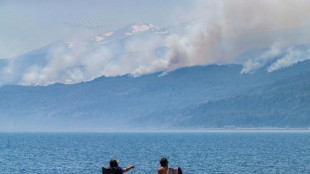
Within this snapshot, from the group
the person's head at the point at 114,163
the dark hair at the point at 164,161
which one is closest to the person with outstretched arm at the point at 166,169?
the dark hair at the point at 164,161

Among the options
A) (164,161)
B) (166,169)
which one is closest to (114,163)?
(164,161)

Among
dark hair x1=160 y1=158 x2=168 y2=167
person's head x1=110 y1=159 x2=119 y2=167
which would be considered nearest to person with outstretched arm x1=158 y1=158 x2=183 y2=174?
dark hair x1=160 y1=158 x2=168 y2=167

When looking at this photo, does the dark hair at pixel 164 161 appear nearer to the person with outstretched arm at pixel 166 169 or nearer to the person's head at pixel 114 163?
the person with outstretched arm at pixel 166 169

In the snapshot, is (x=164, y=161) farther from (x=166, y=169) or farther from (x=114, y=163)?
(x=114, y=163)

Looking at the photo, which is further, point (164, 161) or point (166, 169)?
point (166, 169)

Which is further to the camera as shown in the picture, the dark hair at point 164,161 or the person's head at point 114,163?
the person's head at point 114,163

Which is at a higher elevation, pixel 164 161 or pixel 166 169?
pixel 164 161

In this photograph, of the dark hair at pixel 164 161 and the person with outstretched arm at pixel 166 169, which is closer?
the dark hair at pixel 164 161

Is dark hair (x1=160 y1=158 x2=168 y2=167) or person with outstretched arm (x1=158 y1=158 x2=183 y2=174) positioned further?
person with outstretched arm (x1=158 y1=158 x2=183 y2=174)

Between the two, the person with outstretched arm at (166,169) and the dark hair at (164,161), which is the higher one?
the dark hair at (164,161)

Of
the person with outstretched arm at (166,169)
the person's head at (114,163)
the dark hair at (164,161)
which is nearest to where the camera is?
the dark hair at (164,161)

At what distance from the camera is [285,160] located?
12838cm

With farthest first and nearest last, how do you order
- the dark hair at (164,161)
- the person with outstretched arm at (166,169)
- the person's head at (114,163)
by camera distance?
the person's head at (114,163) → the person with outstretched arm at (166,169) → the dark hair at (164,161)

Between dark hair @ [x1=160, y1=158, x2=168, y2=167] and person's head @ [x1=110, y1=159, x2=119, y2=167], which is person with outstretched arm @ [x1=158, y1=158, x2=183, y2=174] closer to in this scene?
dark hair @ [x1=160, y1=158, x2=168, y2=167]
